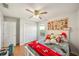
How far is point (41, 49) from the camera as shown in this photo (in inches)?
58.6

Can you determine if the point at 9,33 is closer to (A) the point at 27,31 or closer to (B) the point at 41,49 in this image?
(A) the point at 27,31

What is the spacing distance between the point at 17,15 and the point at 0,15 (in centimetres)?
24

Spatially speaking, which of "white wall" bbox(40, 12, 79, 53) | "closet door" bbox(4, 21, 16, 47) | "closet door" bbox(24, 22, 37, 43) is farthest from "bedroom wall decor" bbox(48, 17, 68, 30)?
"closet door" bbox(4, 21, 16, 47)

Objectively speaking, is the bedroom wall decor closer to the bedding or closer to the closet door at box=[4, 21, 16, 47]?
the bedding

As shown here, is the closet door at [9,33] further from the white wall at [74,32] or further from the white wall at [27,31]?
the white wall at [74,32]

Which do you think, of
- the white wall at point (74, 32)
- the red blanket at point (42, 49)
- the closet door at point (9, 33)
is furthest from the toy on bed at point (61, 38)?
the closet door at point (9, 33)

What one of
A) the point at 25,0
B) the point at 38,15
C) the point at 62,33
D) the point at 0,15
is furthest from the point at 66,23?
the point at 0,15

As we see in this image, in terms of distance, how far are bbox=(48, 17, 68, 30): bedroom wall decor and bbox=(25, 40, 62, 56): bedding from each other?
30 centimetres

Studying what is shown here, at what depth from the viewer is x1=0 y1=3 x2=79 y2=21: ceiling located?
57.1 inches

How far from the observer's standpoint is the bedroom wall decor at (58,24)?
1464 millimetres

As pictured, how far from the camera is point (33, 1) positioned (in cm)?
144

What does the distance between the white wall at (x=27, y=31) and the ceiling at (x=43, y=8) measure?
11cm

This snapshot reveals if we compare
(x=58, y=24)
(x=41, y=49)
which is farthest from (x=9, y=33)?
(x=58, y=24)

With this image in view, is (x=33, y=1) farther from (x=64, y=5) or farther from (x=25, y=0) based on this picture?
(x=64, y=5)
